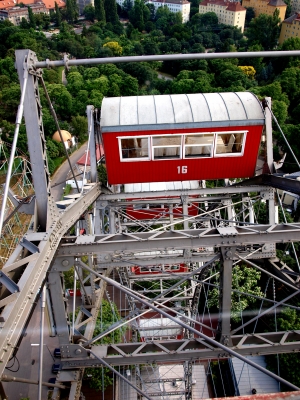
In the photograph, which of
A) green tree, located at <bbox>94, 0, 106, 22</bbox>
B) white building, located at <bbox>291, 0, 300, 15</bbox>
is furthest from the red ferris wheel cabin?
white building, located at <bbox>291, 0, 300, 15</bbox>

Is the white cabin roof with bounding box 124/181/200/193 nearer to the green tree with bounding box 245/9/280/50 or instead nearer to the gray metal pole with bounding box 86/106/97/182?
the gray metal pole with bounding box 86/106/97/182

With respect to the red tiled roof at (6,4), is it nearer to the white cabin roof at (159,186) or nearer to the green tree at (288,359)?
the white cabin roof at (159,186)

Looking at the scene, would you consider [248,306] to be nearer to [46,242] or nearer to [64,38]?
[46,242]

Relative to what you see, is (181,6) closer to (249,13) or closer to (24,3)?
(249,13)

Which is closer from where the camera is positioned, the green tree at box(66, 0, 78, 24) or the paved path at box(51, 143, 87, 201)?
the paved path at box(51, 143, 87, 201)

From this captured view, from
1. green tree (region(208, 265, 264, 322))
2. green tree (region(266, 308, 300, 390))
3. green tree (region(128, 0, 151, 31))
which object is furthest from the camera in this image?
green tree (region(128, 0, 151, 31))

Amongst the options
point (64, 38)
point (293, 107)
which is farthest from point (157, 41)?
point (293, 107)

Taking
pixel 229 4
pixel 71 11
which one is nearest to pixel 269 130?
pixel 229 4
